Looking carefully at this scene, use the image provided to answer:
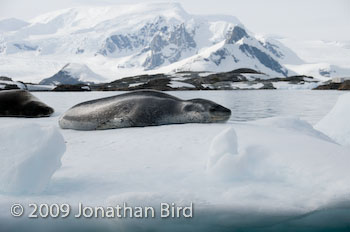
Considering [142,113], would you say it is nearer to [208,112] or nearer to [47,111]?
[208,112]

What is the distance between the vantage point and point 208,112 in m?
5.41

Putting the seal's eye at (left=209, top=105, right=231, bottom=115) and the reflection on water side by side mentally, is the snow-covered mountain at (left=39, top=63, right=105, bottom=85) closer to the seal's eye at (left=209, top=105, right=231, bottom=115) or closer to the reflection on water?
the reflection on water

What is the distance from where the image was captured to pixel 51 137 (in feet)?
9.11

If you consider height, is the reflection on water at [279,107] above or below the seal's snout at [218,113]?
above

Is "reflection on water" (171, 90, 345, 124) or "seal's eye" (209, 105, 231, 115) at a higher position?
"reflection on water" (171, 90, 345, 124)

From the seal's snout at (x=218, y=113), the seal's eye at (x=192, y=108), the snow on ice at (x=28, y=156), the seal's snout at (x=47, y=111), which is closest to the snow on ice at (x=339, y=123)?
the seal's snout at (x=218, y=113)

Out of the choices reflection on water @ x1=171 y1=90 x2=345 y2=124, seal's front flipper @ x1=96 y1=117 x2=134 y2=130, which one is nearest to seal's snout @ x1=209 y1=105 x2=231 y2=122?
seal's front flipper @ x1=96 y1=117 x2=134 y2=130

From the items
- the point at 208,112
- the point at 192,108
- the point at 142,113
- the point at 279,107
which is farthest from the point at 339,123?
the point at 279,107

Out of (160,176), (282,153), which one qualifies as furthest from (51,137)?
(282,153)

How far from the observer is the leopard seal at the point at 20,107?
25.2ft

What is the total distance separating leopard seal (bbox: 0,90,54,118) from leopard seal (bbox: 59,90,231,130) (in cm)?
213

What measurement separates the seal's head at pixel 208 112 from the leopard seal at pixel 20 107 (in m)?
3.70

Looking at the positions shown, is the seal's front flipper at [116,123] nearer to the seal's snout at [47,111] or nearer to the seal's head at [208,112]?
the seal's head at [208,112]

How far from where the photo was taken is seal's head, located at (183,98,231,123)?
5.41 metres
